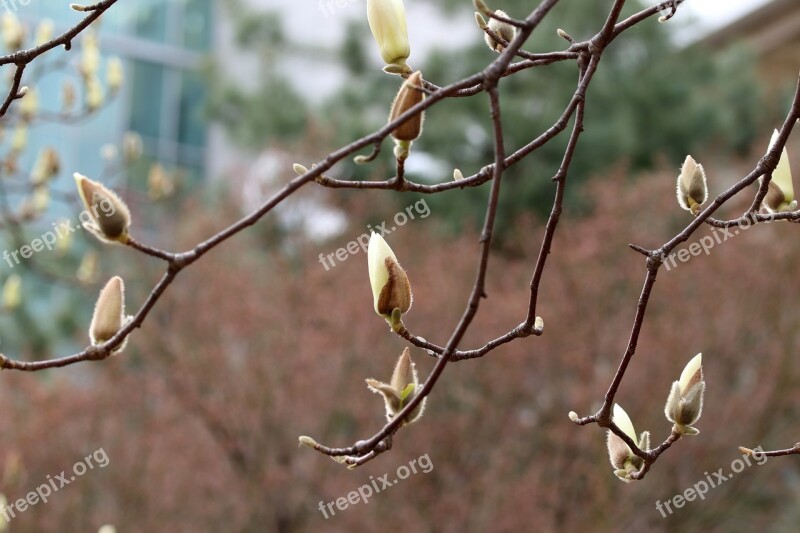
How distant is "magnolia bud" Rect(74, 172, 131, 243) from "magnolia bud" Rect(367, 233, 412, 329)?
0.19 meters

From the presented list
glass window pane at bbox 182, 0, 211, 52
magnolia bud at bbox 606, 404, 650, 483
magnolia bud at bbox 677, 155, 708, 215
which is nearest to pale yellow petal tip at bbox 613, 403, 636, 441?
magnolia bud at bbox 606, 404, 650, 483

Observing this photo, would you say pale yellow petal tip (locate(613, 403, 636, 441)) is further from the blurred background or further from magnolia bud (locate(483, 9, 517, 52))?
the blurred background

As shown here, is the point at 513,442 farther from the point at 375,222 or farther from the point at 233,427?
the point at 375,222

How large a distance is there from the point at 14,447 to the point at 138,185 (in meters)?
4.15

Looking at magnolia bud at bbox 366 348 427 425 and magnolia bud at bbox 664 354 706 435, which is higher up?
magnolia bud at bbox 366 348 427 425

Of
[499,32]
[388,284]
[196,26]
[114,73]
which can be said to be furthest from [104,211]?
[196,26]

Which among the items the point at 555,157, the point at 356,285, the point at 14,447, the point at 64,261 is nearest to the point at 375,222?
the point at 356,285

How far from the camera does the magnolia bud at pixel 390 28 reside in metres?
0.81

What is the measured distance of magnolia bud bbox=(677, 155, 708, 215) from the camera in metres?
0.90

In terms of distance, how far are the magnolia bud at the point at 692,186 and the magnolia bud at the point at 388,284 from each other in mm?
294

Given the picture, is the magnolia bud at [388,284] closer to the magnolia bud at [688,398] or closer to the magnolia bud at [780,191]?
the magnolia bud at [688,398]

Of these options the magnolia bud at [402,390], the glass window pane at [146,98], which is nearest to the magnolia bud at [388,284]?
the magnolia bud at [402,390]

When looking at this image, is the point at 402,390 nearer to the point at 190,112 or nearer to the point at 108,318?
the point at 108,318

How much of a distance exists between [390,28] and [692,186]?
1.04 ft
